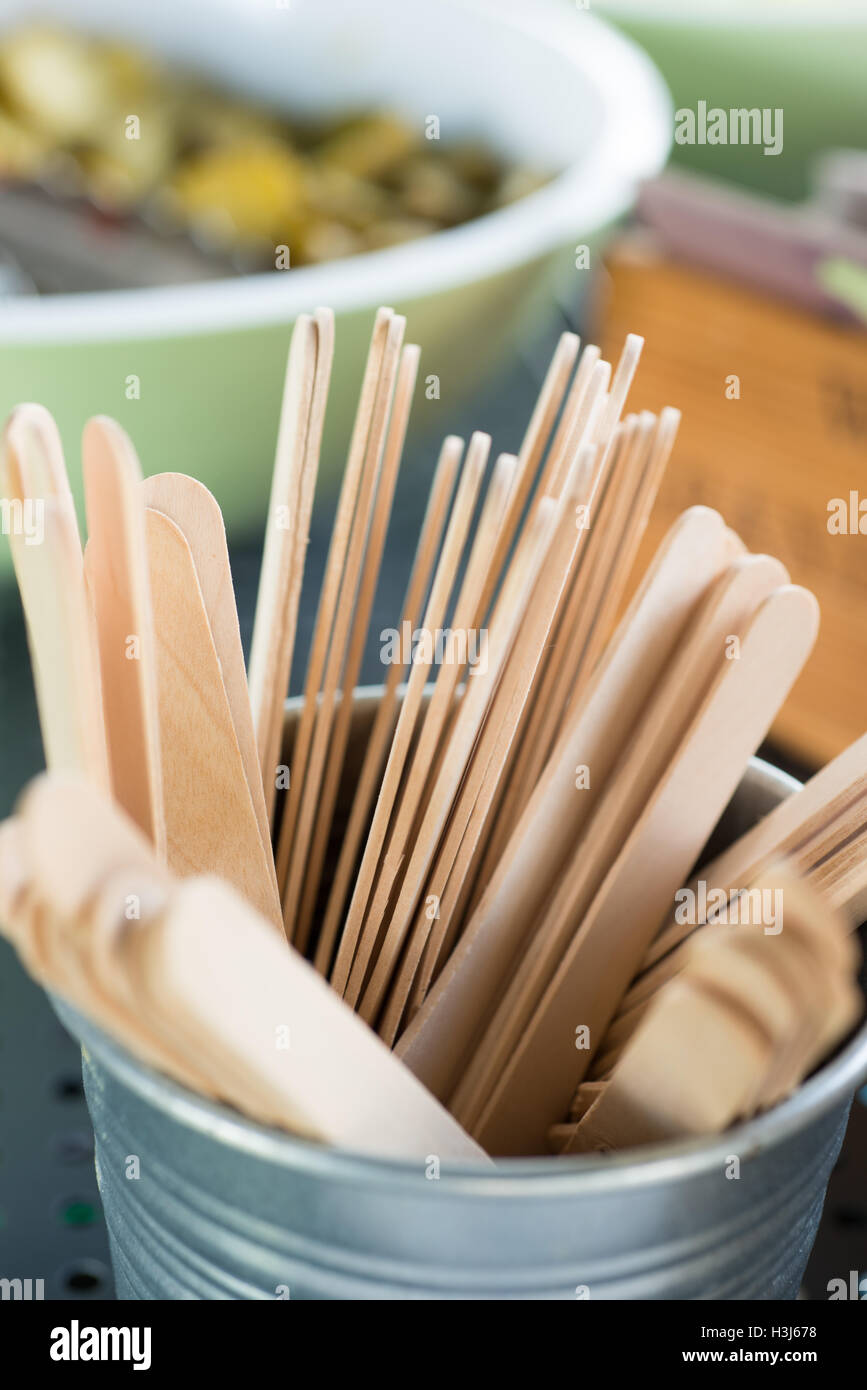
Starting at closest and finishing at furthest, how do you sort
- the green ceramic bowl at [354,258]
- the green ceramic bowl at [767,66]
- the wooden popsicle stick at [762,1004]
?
the wooden popsicle stick at [762,1004] → the green ceramic bowl at [354,258] → the green ceramic bowl at [767,66]

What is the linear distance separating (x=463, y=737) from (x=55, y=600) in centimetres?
5

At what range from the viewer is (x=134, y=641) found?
0.13 metres

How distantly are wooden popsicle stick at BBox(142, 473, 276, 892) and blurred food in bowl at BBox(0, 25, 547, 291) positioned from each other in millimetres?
261

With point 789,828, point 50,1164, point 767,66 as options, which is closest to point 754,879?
point 789,828

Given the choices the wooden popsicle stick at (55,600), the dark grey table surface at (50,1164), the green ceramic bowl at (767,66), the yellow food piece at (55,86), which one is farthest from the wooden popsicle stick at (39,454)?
the green ceramic bowl at (767,66)

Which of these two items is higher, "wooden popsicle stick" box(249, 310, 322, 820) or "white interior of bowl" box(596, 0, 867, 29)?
"white interior of bowl" box(596, 0, 867, 29)

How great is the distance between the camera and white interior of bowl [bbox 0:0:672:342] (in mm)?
326

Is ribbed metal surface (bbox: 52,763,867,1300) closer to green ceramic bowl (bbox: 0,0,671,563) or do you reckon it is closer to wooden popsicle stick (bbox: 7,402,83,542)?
wooden popsicle stick (bbox: 7,402,83,542)

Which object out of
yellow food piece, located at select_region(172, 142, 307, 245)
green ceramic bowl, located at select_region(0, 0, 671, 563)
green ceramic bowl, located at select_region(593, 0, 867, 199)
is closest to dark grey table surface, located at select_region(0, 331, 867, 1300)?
green ceramic bowl, located at select_region(0, 0, 671, 563)

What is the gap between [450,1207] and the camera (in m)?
0.11

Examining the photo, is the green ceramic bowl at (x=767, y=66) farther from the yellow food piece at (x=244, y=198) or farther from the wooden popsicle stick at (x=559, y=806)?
the wooden popsicle stick at (x=559, y=806)

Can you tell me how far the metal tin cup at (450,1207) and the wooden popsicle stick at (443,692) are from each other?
1.4 inches

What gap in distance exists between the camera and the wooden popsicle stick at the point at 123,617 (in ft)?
0.40

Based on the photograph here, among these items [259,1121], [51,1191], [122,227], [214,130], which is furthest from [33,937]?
[214,130]
